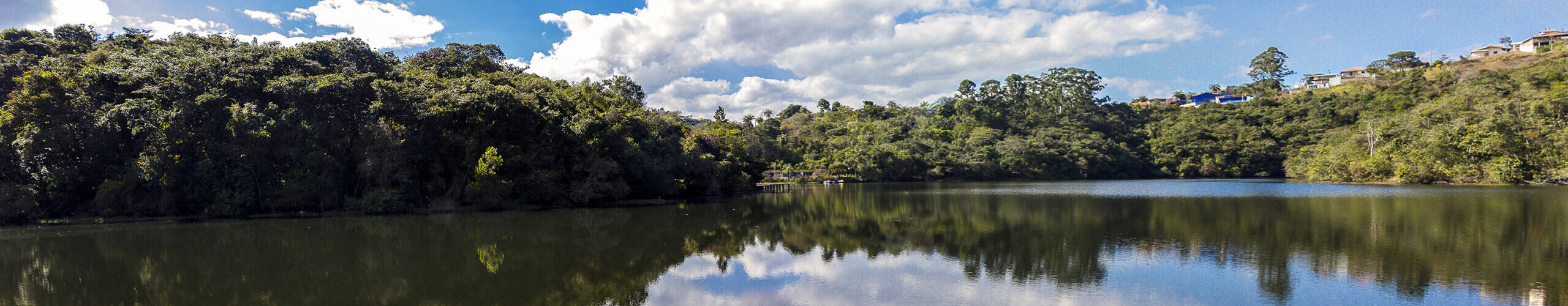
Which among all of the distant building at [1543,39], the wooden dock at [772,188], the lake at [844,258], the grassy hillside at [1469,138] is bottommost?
the lake at [844,258]

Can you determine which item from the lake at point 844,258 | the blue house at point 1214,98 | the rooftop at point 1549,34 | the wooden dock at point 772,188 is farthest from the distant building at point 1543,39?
the wooden dock at point 772,188

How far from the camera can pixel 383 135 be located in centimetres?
2453

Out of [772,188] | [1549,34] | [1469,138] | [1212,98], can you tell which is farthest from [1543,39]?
[772,188]

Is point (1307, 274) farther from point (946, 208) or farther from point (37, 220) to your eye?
point (37, 220)

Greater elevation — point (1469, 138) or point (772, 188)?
point (1469, 138)

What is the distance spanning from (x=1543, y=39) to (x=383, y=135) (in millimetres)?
104345

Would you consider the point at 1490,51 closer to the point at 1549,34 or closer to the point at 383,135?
the point at 1549,34

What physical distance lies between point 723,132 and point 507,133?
656 inches

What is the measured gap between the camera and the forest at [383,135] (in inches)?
864

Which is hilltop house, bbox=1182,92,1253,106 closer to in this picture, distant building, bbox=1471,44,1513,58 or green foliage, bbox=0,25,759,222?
distant building, bbox=1471,44,1513,58

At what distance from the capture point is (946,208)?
24.9 metres

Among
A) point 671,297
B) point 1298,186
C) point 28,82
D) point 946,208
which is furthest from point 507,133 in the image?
point 1298,186

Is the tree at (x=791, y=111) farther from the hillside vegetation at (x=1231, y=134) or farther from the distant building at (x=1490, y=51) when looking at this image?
the distant building at (x=1490, y=51)

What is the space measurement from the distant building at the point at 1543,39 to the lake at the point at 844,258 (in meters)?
68.4
